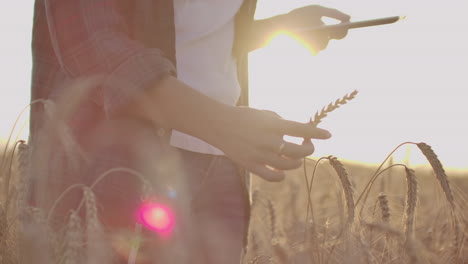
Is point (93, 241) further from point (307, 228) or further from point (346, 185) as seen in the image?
point (307, 228)

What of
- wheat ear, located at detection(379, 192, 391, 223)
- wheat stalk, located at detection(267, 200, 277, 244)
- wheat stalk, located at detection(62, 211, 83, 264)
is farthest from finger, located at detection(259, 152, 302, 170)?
wheat stalk, located at detection(267, 200, 277, 244)

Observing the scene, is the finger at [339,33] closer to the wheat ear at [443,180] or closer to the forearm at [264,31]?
the forearm at [264,31]

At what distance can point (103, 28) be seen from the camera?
4.72ft

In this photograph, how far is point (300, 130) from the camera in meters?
1.23

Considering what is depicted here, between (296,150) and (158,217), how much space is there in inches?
13.7

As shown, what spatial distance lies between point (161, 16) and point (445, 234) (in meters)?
1.71

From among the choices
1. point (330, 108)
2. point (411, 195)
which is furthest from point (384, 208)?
point (330, 108)

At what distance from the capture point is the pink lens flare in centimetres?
137

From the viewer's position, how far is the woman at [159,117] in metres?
1.33

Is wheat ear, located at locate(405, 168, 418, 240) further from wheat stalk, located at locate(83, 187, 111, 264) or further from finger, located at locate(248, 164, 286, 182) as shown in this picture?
wheat stalk, located at locate(83, 187, 111, 264)

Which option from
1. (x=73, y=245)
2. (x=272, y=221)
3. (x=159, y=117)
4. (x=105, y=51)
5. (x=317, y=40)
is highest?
(x=317, y=40)

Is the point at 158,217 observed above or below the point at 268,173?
below

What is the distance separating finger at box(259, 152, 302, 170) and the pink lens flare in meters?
0.23

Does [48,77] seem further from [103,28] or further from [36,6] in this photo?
[103,28]
